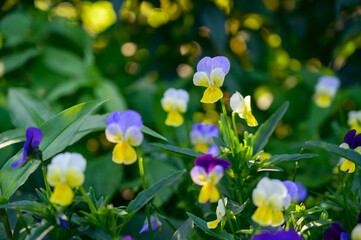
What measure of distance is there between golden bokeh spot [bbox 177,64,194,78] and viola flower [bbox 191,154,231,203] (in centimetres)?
140

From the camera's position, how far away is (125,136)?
Result: 741mm

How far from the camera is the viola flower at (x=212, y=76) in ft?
2.53

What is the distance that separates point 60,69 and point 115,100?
1.12ft

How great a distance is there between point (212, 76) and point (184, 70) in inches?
52.6

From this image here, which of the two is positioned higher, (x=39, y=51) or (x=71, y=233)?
(x=71, y=233)

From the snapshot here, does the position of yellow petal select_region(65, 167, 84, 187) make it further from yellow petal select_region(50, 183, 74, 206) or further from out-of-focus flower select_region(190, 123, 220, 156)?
out-of-focus flower select_region(190, 123, 220, 156)

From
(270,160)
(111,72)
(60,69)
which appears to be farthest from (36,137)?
(111,72)

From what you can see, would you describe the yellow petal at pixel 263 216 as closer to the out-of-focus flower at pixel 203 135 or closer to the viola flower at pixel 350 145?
the viola flower at pixel 350 145

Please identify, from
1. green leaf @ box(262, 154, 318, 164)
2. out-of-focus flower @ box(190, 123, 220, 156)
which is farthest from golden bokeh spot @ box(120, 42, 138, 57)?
green leaf @ box(262, 154, 318, 164)

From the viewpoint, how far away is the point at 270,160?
793 millimetres

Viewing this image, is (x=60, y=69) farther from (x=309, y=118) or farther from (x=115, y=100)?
(x=309, y=118)

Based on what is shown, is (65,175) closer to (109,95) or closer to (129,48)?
(109,95)

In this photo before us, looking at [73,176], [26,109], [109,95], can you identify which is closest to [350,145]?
[73,176]

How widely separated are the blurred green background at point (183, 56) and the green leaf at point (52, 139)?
2.12 ft
